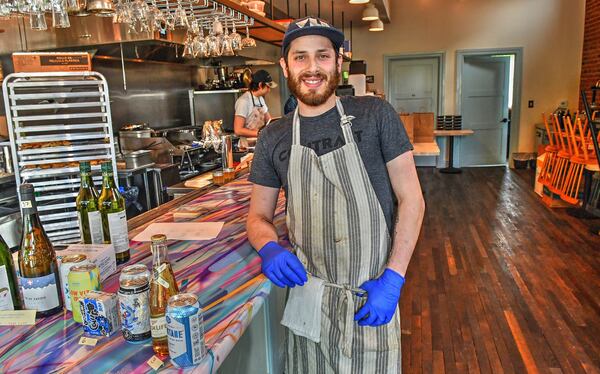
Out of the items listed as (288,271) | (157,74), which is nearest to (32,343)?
(288,271)

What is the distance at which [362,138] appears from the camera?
1575mm

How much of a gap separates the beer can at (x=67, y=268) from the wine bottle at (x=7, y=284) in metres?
0.12

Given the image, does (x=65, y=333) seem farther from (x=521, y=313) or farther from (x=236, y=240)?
(x=521, y=313)

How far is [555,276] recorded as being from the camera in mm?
3908

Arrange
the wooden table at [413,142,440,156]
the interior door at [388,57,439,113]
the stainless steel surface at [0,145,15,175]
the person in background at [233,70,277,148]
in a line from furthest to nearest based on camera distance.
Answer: the interior door at [388,57,439,113]
the wooden table at [413,142,440,156]
the person in background at [233,70,277,148]
the stainless steel surface at [0,145,15,175]

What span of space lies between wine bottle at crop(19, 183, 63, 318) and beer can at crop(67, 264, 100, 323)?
9 centimetres

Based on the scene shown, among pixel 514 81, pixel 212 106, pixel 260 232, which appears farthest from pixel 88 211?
pixel 514 81

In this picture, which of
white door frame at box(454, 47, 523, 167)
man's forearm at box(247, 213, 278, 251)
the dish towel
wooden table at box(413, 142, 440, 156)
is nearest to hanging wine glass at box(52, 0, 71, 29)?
man's forearm at box(247, 213, 278, 251)

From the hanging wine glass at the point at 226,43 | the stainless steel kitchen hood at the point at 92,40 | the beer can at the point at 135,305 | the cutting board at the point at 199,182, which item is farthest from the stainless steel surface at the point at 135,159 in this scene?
the beer can at the point at 135,305

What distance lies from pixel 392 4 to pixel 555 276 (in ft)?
22.2

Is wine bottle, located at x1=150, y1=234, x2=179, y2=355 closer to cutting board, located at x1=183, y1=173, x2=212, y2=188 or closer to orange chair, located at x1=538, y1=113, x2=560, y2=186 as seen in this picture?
cutting board, located at x1=183, y1=173, x2=212, y2=188

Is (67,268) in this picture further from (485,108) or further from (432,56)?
(485,108)

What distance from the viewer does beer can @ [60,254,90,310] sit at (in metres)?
1.22

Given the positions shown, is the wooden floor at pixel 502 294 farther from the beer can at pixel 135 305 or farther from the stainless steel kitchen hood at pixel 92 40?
the stainless steel kitchen hood at pixel 92 40
